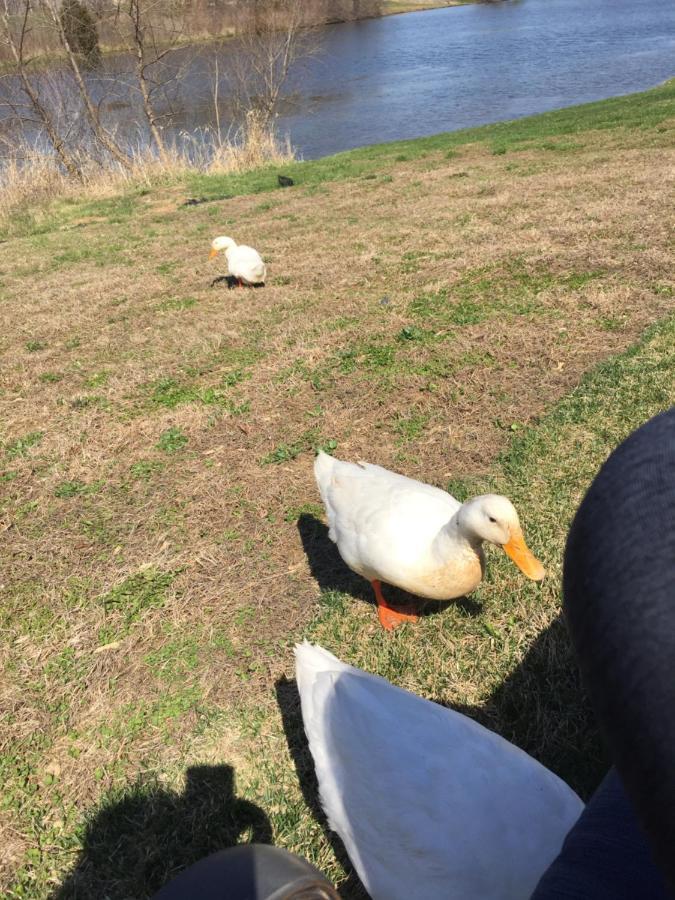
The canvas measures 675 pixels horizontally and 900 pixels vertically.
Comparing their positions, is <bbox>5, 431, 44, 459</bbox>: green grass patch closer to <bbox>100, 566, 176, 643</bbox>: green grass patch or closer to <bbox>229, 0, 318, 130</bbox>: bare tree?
<bbox>100, 566, 176, 643</bbox>: green grass patch

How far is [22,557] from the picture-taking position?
12.5 ft

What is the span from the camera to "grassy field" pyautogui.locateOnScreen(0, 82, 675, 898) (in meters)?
2.48

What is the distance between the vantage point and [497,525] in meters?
2.43

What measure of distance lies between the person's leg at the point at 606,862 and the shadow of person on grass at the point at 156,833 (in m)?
1.53

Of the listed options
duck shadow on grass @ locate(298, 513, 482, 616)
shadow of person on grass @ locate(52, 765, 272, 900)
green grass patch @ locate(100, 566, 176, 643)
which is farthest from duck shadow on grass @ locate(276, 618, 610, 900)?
green grass patch @ locate(100, 566, 176, 643)

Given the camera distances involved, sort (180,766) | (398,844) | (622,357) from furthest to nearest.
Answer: (622,357) < (180,766) < (398,844)

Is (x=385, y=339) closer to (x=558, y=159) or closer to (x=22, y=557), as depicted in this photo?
(x=22, y=557)

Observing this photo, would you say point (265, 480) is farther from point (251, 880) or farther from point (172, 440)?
point (251, 880)

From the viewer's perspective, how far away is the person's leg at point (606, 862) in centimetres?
97

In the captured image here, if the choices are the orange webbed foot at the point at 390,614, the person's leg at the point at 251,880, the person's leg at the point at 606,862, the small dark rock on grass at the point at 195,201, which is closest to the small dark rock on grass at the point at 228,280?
the orange webbed foot at the point at 390,614

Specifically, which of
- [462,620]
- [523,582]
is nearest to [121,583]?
[462,620]

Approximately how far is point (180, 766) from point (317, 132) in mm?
22830

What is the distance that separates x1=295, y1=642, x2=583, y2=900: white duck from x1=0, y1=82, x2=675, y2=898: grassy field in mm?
473

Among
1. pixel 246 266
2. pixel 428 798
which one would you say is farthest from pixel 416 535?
pixel 246 266
